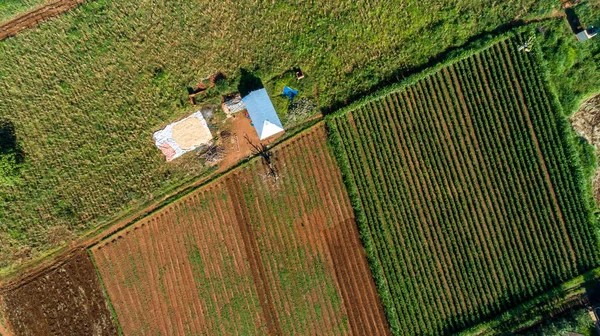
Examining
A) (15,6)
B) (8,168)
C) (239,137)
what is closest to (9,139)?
(8,168)

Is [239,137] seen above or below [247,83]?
below

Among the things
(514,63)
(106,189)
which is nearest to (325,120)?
(514,63)

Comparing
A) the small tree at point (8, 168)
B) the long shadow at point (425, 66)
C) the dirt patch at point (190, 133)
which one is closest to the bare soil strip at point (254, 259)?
the dirt patch at point (190, 133)

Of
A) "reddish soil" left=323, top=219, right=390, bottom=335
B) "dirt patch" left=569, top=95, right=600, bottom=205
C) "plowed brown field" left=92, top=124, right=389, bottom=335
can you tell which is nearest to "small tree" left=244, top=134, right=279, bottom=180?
"plowed brown field" left=92, top=124, right=389, bottom=335

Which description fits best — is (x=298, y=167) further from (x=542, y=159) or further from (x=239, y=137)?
(x=542, y=159)

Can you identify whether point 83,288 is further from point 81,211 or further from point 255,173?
point 255,173

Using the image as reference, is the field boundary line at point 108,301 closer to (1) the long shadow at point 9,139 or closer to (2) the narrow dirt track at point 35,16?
(1) the long shadow at point 9,139
